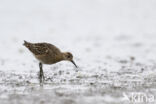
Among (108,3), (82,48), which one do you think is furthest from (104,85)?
(108,3)

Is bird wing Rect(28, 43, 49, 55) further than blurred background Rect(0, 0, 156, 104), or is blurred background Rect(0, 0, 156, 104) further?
bird wing Rect(28, 43, 49, 55)

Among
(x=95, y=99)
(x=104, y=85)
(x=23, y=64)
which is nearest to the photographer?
(x=95, y=99)

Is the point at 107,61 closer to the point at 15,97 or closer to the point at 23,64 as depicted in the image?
the point at 23,64

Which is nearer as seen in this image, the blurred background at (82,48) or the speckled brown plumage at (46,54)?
the blurred background at (82,48)

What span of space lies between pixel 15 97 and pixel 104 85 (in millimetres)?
2173

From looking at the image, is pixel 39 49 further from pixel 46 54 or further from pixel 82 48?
pixel 82 48

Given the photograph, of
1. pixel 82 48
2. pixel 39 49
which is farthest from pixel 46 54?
pixel 82 48

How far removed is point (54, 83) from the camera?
10211 mm

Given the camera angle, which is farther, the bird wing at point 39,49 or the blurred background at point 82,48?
the bird wing at point 39,49

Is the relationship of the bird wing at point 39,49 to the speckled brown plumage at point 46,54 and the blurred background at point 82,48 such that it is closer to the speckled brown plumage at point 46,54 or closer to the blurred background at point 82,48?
the speckled brown plumage at point 46,54

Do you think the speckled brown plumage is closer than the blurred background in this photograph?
No

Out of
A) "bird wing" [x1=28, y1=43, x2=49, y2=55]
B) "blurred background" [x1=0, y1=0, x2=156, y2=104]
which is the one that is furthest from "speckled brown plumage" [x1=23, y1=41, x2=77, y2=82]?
"blurred background" [x1=0, y1=0, x2=156, y2=104]

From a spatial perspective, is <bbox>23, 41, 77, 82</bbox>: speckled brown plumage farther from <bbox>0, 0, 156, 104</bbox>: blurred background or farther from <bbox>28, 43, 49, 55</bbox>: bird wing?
<bbox>0, 0, 156, 104</bbox>: blurred background

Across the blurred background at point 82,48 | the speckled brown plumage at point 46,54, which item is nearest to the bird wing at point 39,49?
the speckled brown plumage at point 46,54
